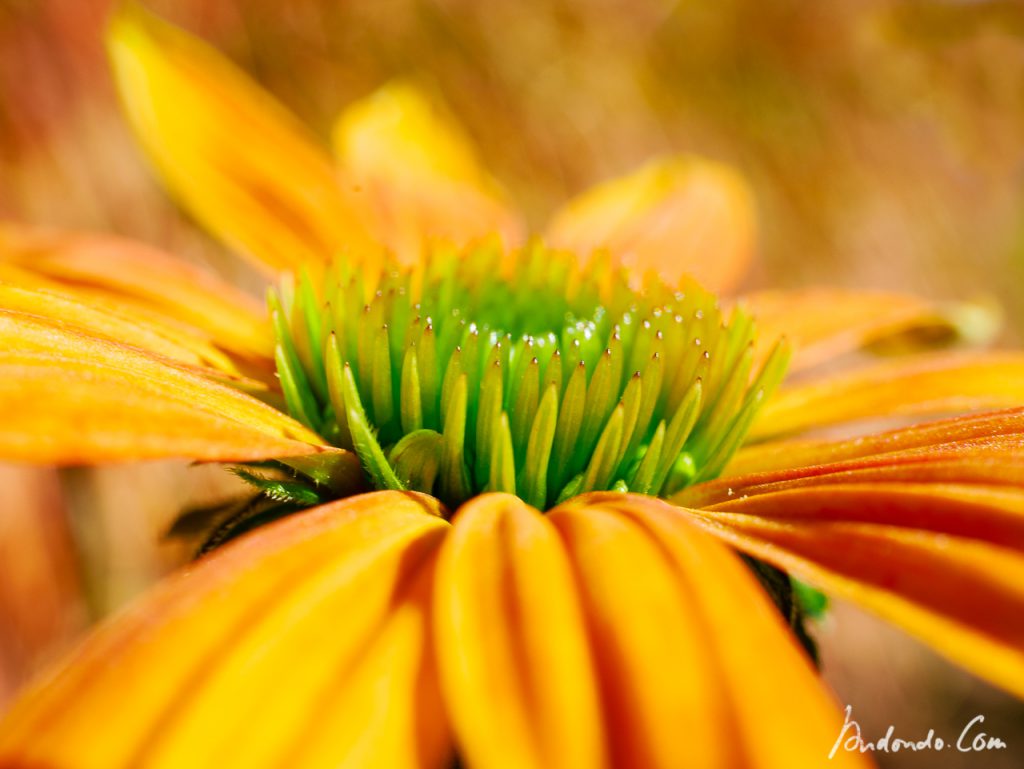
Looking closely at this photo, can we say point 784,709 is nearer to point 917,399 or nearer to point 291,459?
point 291,459

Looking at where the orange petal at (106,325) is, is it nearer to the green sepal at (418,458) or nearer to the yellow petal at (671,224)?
the green sepal at (418,458)

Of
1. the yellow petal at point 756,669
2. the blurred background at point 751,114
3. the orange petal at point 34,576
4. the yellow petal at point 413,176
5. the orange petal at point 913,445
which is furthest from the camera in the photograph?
the blurred background at point 751,114

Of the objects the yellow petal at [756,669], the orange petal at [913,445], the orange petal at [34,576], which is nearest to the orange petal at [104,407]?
the yellow petal at [756,669]

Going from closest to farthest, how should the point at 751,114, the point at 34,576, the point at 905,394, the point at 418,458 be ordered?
the point at 418,458 → the point at 905,394 → the point at 34,576 → the point at 751,114

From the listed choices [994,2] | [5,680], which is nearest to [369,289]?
[5,680]

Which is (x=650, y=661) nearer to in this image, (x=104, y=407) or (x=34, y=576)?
(x=104, y=407)

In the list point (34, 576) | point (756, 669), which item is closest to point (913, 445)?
point (756, 669)

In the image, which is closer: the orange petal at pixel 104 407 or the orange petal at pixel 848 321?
the orange petal at pixel 104 407
